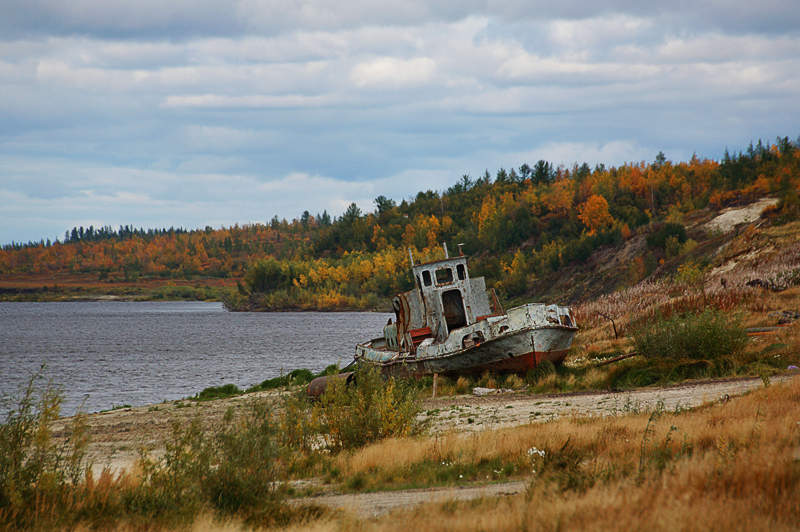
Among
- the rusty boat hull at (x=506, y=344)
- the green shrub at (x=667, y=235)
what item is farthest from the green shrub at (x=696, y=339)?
the green shrub at (x=667, y=235)

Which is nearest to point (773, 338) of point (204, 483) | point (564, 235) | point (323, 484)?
point (323, 484)

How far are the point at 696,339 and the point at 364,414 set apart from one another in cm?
1198

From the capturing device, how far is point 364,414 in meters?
14.2

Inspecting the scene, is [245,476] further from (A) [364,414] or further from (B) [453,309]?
(B) [453,309]

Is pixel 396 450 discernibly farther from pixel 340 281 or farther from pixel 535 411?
pixel 340 281

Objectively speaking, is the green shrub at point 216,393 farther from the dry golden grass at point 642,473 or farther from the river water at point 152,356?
the dry golden grass at point 642,473

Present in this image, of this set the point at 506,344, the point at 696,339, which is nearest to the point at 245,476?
the point at 506,344

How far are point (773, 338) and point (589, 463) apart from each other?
1534cm

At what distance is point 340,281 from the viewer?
174m

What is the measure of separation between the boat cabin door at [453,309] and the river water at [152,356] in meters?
7.12

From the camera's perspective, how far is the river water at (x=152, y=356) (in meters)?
38.8

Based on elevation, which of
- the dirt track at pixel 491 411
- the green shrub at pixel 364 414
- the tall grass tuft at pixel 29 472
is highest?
the tall grass tuft at pixel 29 472

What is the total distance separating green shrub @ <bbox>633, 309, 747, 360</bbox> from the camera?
20.8 m

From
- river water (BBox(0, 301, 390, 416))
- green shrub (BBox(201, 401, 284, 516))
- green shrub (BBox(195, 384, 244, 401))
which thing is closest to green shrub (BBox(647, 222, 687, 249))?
river water (BBox(0, 301, 390, 416))
